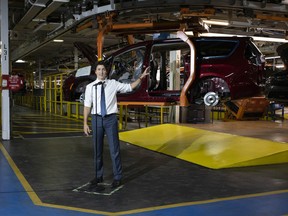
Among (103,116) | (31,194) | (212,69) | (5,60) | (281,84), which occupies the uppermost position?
(5,60)

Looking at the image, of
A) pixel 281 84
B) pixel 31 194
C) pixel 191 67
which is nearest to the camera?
pixel 281 84

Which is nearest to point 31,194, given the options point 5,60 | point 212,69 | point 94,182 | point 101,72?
point 94,182

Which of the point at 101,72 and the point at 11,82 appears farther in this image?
the point at 11,82

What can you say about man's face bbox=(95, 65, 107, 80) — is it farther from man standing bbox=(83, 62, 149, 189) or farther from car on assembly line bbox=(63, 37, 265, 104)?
car on assembly line bbox=(63, 37, 265, 104)

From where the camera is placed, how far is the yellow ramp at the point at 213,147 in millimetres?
6852

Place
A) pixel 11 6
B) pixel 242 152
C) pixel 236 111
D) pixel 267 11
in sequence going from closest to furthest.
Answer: pixel 267 11 → pixel 242 152 → pixel 11 6 → pixel 236 111

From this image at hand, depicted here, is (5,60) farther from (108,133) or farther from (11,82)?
(108,133)

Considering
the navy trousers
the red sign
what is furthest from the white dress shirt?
the red sign

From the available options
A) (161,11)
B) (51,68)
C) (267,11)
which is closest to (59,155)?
(161,11)

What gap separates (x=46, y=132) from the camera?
12.0 metres

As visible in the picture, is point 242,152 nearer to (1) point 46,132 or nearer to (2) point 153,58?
(2) point 153,58

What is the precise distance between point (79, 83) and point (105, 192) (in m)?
3.94

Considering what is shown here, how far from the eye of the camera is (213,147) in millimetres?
7641

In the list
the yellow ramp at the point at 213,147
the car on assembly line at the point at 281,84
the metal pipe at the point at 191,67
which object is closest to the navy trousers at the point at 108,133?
the metal pipe at the point at 191,67
